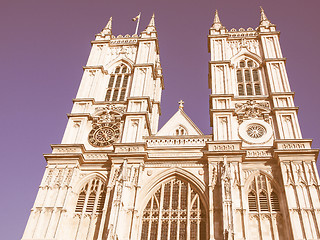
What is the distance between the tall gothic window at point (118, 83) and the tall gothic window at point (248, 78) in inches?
373

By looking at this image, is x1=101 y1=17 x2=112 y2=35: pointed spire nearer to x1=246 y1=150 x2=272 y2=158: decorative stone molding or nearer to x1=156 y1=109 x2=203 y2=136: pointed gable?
x1=156 y1=109 x2=203 y2=136: pointed gable

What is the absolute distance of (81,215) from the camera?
2198 centimetres

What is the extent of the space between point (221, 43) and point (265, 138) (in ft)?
36.4

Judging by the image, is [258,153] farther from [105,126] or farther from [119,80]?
[119,80]

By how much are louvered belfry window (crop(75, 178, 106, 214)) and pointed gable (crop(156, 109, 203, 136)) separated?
6.24 metres

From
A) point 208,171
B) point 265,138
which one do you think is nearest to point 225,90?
point 265,138

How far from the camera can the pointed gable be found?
26797 millimetres

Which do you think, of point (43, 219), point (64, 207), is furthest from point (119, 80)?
point (43, 219)

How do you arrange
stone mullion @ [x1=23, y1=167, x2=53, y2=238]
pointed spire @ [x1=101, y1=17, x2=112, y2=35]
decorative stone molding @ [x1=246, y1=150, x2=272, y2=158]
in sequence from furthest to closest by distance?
1. pointed spire @ [x1=101, y1=17, x2=112, y2=35]
2. decorative stone molding @ [x1=246, y1=150, x2=272, y2=158]
3. stone mullion @ [x1=23, y1=167, x2=53, y2=238]

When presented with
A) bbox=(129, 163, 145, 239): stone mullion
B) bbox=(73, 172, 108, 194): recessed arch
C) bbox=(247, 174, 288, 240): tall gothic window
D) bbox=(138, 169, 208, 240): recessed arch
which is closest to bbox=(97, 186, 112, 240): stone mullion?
bbox=(73, 172, 108, 194): recessed arch

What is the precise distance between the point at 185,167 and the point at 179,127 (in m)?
4.78

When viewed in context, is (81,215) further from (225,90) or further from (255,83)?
→ (255,83)

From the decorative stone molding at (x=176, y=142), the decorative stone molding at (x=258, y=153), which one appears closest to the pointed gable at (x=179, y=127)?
the decorative stone molding at (x=176, y=142)

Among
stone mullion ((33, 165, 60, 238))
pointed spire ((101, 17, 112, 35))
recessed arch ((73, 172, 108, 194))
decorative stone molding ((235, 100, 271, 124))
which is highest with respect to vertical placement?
pointed spire ((101, 17, 112, 35))
